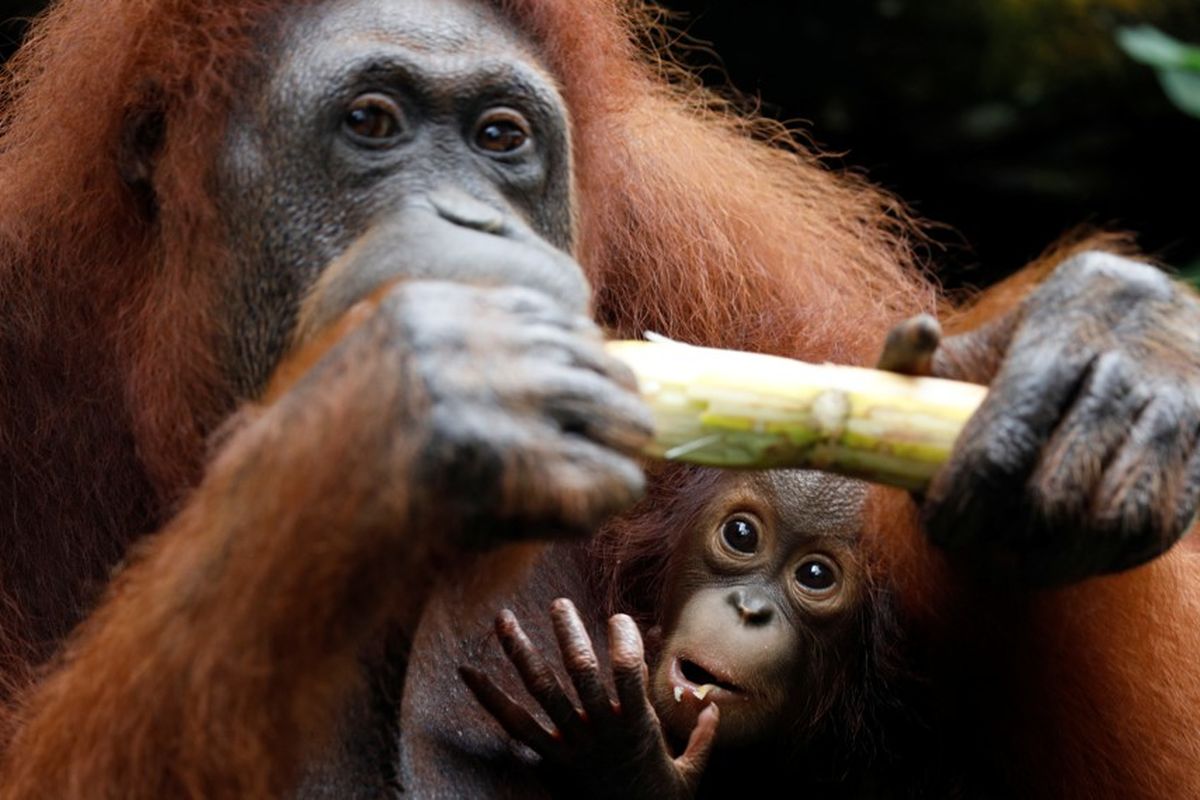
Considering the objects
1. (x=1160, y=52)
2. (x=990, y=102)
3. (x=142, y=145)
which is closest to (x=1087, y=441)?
(x=142, y=145)

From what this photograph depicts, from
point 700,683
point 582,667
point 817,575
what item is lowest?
point 700,683

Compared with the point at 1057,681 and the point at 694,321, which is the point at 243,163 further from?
the point at 1057,681

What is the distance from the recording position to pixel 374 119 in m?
2.90

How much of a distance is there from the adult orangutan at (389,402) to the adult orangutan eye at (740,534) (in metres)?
0.23

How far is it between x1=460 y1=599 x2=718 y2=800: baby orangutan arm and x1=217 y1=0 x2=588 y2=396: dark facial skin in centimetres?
65

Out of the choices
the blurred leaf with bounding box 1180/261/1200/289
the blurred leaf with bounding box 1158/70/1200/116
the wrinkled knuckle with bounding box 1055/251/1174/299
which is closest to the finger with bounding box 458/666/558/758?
the wrinkled knuckle with bounding box 1055/251/1174/299

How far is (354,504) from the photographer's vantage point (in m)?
2.31

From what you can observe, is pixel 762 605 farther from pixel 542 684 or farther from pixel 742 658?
pixel 542 684

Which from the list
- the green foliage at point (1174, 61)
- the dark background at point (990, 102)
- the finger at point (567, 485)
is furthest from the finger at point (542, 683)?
the dark background at point (990, 102)

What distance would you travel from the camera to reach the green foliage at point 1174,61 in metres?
5.83

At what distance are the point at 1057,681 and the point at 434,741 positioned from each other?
115cm

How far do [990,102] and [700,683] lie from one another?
456 centimetres

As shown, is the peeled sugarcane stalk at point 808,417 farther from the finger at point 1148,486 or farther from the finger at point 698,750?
the finger at point 698,750

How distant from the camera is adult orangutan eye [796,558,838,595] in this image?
355 centimetres
